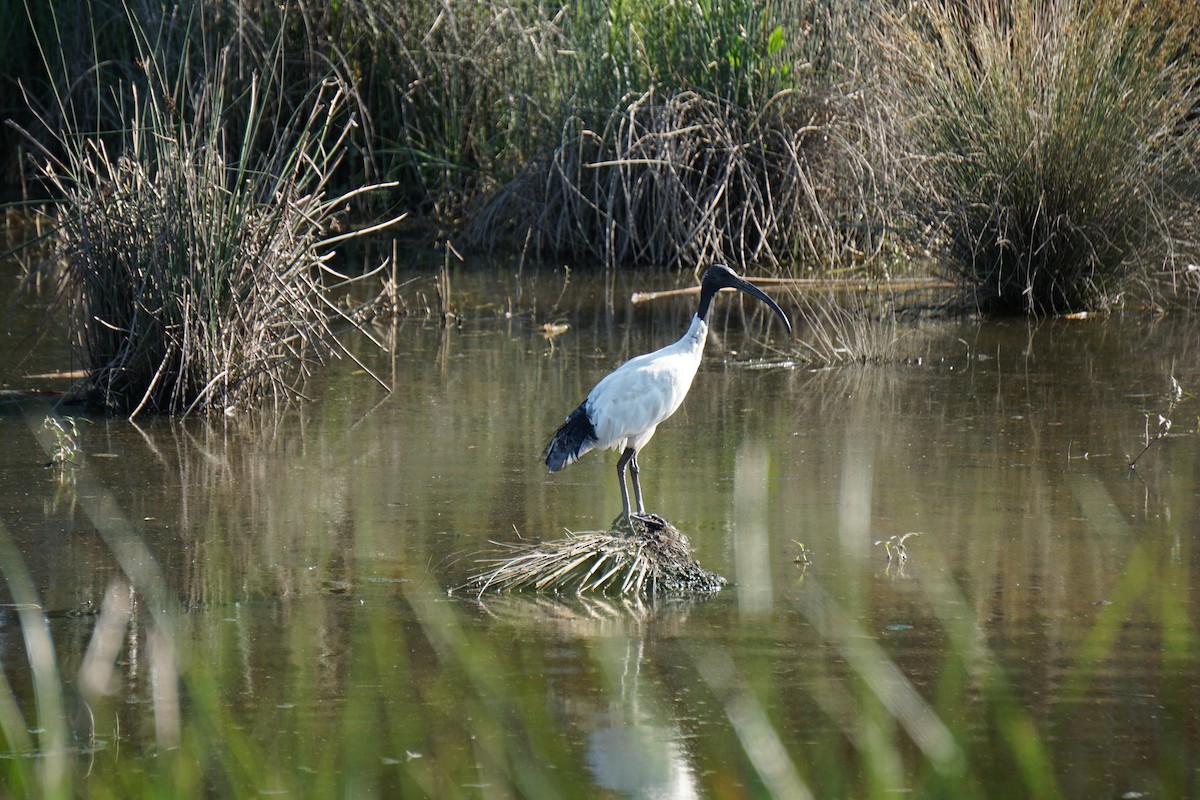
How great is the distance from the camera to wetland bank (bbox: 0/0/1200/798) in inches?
154

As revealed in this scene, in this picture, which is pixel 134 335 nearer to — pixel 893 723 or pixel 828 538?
pixel 828 538

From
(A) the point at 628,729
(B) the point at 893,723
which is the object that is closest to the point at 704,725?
(A) the point at 628,729

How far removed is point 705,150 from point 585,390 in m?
4.01

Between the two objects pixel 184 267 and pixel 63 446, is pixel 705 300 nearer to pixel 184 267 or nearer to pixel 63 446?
pixel 184 267

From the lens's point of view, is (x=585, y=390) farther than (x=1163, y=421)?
Yes

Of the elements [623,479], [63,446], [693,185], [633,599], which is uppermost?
[693,185]

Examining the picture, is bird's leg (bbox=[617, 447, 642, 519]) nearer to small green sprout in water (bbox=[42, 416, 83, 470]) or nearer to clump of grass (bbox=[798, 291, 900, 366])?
small green sprout in water (bbox=[42, 416, 83, 470])

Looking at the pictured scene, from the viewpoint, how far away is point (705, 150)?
11.4 metres

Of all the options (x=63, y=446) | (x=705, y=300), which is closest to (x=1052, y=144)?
(x=705, y=300)

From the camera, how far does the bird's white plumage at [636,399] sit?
5539 mm

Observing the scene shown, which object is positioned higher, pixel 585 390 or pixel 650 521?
pixel 650 521

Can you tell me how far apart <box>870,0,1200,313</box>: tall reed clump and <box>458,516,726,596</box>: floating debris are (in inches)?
185

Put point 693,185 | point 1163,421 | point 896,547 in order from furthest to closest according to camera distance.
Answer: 1. point 693,185
2. point 1163,421
3. point 896,547

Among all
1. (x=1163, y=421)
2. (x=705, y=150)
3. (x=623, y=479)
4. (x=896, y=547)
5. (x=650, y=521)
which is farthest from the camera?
(x=705, y=150)
